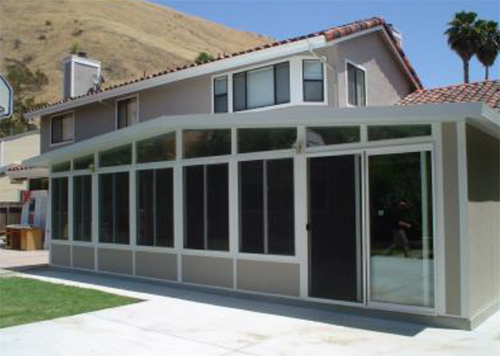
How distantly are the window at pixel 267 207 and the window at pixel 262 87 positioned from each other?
5.57 metres

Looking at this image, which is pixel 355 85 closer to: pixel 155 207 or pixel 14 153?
pixel 155 207

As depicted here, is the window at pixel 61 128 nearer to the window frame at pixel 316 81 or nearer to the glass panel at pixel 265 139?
the window frame at pixel 316 81

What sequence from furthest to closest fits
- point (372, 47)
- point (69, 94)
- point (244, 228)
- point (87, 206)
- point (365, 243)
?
point (69, 94)
point (372, 47)
point (87, 206)
point (244, 228)
point (365, 243)

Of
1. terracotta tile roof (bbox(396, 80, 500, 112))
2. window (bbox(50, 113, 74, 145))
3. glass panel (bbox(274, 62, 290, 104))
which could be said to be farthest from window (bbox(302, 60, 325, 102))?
window (bbox(50, 113, 74, 145))

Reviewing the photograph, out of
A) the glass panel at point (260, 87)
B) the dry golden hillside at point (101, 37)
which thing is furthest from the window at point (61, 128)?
the dry golden hillside at point (101, 37)

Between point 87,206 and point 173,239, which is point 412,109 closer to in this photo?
point 173,239

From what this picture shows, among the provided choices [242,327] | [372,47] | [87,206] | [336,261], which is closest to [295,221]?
[336,261]

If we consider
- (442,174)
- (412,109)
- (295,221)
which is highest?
(412,109)

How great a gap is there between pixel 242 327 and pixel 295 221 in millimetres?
2138

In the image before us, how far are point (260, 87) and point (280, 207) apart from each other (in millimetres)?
6905

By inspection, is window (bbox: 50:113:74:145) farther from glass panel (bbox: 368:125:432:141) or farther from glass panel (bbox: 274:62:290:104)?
glass panel (bbox: 368:125:432:141)

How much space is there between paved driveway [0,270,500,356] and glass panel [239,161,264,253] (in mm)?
1115

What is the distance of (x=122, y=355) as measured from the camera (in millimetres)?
6934

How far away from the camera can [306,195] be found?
375 inches
